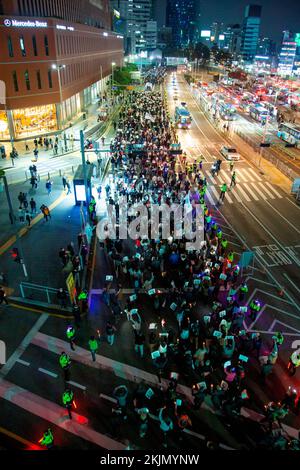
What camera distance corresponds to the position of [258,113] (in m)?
71.6

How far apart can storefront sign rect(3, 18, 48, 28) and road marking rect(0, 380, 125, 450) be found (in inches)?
1729

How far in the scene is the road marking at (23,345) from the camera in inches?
518

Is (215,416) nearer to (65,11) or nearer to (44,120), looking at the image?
(44,120)

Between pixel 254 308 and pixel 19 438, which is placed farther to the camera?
pixel 254 308

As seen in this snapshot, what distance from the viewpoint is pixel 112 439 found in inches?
425

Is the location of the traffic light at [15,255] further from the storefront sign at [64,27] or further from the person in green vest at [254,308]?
the storefront sign at [64,27]

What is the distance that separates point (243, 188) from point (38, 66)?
110 ft

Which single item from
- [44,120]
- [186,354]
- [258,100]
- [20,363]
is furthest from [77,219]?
[258,100]

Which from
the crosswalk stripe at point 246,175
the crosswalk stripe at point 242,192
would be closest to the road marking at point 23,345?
the crosswalk stripe at point 242,192

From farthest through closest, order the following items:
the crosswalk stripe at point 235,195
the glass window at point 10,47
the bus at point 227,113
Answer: the bus at point 227,113 < the glass window at point 10,47 < the crosswalk stripe at point 235,195

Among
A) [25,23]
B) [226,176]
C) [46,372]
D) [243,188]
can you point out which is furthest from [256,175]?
[25,23]

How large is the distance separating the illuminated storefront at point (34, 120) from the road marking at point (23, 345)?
37766mm

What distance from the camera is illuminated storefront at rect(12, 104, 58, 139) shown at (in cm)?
4650

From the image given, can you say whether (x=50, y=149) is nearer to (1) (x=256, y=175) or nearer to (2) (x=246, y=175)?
(2) (x=246, y=175)
